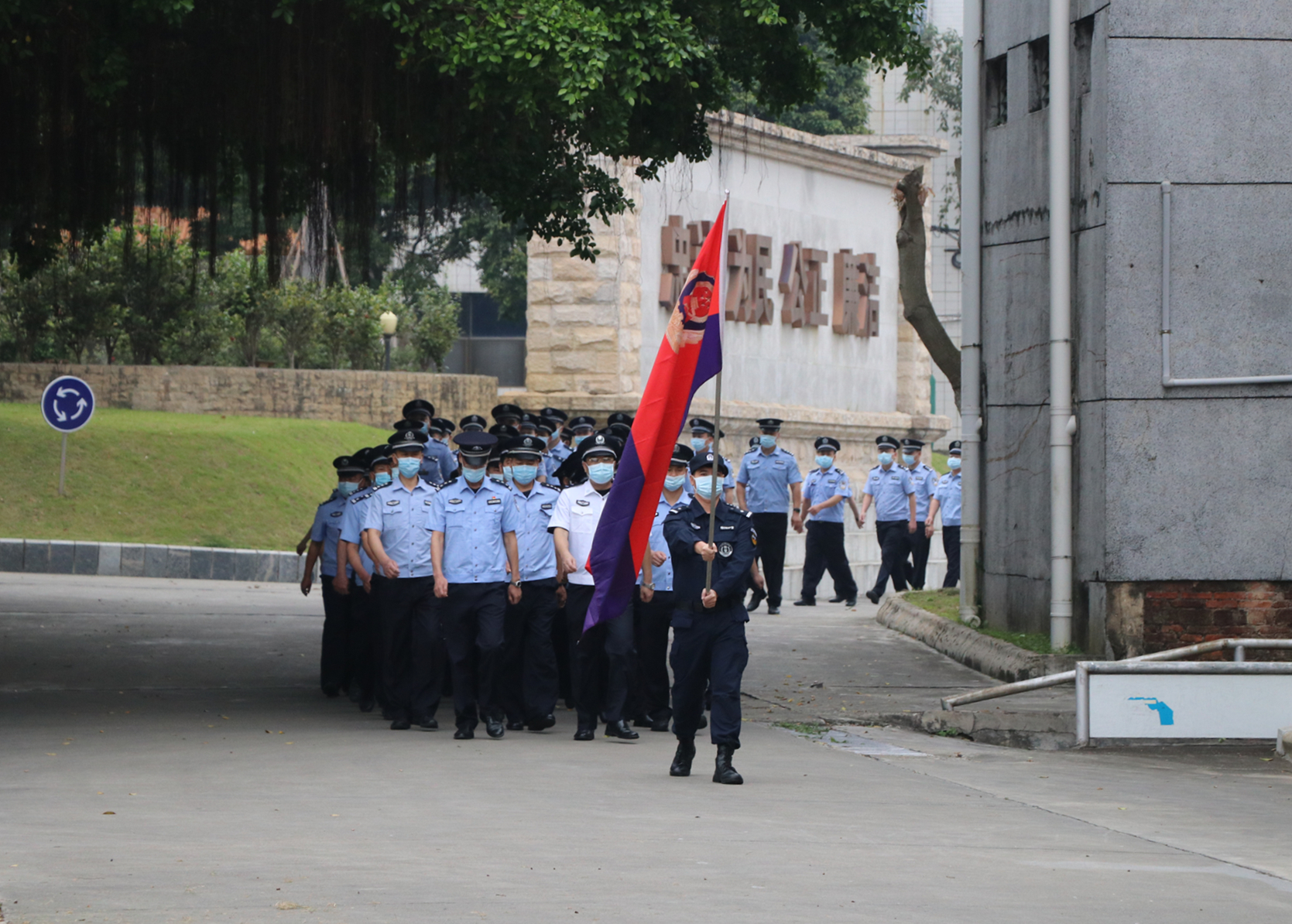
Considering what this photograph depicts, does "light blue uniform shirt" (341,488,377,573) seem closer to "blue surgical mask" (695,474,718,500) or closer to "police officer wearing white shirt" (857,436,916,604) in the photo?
"blue surgical mask" (695,474,718,500)

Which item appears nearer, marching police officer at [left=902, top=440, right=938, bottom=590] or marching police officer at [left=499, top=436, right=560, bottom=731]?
marching police officer at [left=499, top=436, right=560, bottom=731]

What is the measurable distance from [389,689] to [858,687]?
352 centimetres

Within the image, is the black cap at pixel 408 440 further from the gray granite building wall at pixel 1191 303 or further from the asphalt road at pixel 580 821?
the gray granite building wall at pixel 1191 303

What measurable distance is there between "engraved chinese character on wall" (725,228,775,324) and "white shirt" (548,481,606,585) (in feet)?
50.0

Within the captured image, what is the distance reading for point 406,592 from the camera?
39.2 feet

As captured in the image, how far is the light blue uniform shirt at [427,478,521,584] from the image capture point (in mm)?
11422

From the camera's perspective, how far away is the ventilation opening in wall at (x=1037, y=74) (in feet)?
47.8

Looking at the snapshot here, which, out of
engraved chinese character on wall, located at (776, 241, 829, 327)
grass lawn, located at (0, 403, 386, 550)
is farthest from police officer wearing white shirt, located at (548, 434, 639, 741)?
engraved chinese character on wall, located at (776, 241, 829, 327)

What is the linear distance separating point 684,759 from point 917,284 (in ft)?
33.3

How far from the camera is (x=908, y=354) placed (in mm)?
31656

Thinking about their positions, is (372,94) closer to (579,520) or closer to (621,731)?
(579,520)

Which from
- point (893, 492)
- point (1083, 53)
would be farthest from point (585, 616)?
point (893, 492)

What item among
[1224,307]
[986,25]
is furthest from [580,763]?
[986,25]

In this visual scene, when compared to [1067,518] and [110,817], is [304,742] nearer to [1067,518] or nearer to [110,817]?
[110,817]
